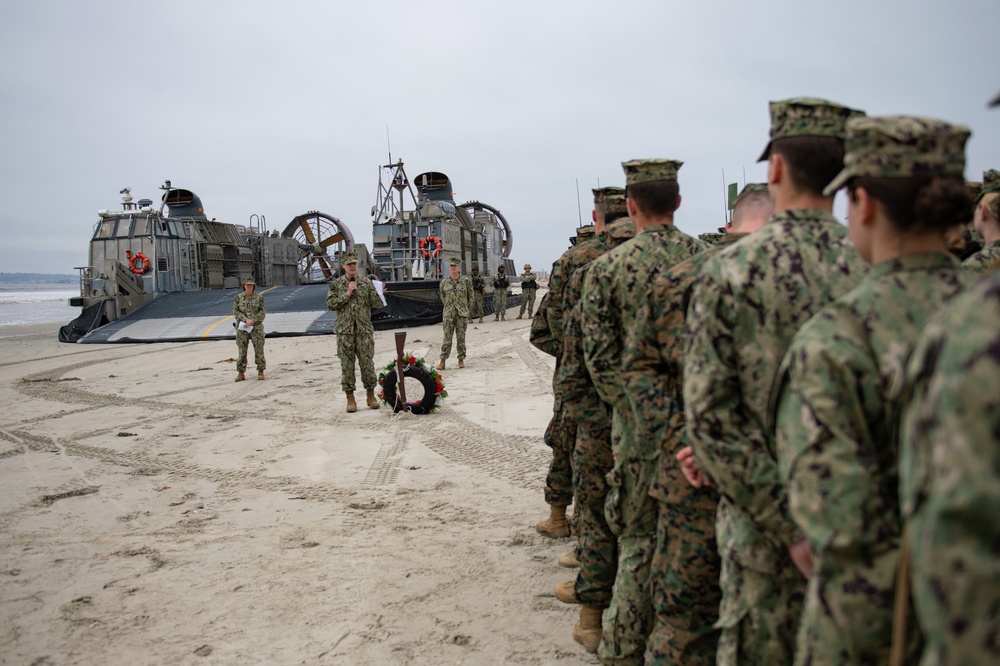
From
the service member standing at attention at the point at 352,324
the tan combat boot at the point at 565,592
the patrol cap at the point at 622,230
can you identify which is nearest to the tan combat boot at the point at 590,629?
the tan combat boot at the point at 565,592

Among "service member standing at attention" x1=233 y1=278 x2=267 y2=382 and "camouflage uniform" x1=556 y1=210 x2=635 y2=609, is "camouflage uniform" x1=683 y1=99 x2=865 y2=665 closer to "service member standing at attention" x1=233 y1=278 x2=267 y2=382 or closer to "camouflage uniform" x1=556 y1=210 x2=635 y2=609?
"camouflage uniform" x1=556 y1=210 x2=635 y2=609

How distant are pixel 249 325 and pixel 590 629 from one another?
365 inches

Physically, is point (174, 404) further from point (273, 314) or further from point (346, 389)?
point (273, 314)

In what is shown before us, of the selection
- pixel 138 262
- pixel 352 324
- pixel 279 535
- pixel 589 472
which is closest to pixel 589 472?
pixel 589 472

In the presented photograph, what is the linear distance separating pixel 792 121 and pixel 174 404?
357 inches

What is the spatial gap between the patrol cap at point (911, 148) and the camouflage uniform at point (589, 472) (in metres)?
1.95

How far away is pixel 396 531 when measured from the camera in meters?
4.46

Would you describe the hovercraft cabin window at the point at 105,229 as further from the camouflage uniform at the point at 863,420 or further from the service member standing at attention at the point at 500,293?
the camouflage uniform at the point at 863,420

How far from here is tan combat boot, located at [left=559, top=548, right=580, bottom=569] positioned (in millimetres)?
3861

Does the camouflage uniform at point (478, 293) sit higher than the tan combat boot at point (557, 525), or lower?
higher

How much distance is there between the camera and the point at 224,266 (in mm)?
24406

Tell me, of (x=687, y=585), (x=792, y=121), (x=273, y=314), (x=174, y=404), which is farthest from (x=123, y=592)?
(x=273, y=314)

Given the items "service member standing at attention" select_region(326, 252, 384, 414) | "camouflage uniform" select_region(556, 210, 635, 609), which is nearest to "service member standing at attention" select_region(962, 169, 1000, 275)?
"camouflage uniform" select_region(556, 210, 635, 609)

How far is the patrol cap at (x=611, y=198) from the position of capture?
4066 mm
